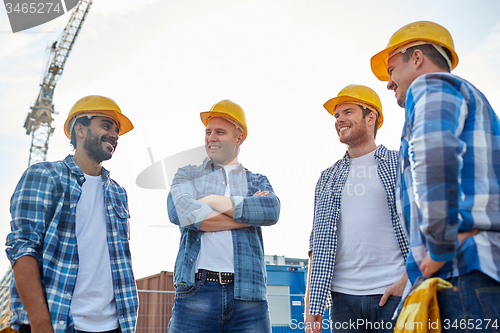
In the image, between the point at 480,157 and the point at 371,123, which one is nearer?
the point at 480,157

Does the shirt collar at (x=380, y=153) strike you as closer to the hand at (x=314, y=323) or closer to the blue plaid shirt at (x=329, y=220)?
the blue plaid shirt at (x=329, y=220)

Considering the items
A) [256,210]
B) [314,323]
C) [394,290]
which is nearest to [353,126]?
[256,210]

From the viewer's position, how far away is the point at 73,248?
3.05 metres

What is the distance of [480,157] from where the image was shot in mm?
2000

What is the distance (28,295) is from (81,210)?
0.78 m

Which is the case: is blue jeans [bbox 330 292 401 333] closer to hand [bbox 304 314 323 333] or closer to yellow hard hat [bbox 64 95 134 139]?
hand [bbox 304 314 323 333]

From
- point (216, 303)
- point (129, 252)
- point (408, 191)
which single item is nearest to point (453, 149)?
point (408, 191)

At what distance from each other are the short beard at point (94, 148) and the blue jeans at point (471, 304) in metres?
2.96

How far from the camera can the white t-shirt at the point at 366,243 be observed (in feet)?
10.7

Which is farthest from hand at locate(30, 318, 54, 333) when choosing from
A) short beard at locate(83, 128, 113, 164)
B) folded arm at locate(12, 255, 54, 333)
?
short beard at locate(83, 128, 113, 164)

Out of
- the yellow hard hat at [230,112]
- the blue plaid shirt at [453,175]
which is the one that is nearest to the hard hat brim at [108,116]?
the yellow hard hat at [230,112]

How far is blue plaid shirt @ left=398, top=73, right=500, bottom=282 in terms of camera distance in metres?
1.84

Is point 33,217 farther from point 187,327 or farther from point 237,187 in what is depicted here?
point 237,187

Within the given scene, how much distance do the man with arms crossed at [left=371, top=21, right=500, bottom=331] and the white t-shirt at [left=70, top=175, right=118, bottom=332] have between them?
2200mm
